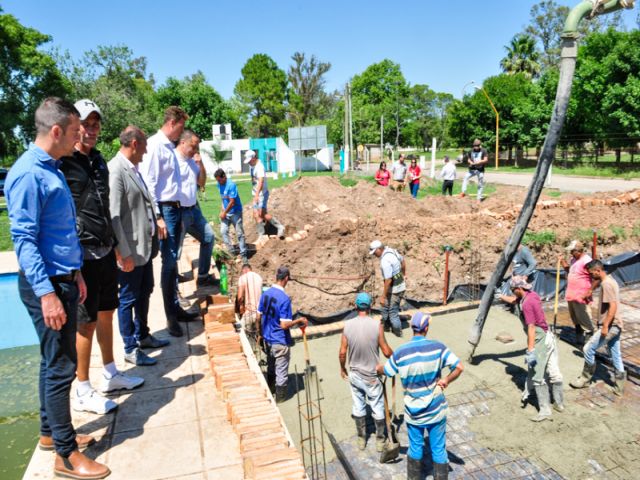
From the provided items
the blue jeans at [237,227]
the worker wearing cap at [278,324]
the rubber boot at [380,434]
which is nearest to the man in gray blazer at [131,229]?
the worker wearing cap at [278,324]

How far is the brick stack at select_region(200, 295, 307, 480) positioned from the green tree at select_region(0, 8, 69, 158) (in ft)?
101

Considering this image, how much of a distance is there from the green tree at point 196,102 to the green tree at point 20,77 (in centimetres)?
1529

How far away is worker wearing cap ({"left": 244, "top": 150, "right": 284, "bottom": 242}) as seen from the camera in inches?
395

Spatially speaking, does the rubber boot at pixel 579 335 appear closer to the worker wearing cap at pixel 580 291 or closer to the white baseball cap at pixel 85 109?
the worker wearing cap at pixel 580 291

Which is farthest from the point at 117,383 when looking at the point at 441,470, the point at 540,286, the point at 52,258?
the point at 540,286

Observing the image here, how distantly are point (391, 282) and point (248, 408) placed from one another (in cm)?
433

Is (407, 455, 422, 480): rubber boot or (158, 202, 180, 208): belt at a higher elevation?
(158, 202, 180, 208): belt

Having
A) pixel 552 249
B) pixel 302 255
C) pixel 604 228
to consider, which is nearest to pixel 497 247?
pixel 552 249

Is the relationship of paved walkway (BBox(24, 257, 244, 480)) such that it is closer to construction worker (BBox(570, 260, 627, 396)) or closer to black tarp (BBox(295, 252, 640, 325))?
black tarp (BBox(295, 252, 640, 325))

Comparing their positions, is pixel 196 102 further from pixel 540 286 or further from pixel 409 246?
pixel 540 286

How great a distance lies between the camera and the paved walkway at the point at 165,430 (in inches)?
117

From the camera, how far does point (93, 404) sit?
3.46 m

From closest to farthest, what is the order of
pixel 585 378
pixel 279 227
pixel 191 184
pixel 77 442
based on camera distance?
pixel 77 442 < pixel 191 184 < pixel 585 378 < pixel 279 227

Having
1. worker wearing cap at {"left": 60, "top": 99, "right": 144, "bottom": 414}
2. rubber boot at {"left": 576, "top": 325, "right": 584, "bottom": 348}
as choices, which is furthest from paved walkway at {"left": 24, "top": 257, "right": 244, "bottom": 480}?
rubber boot at {"left": 576, "top": 325, "right": 584, "bottom": 348}
